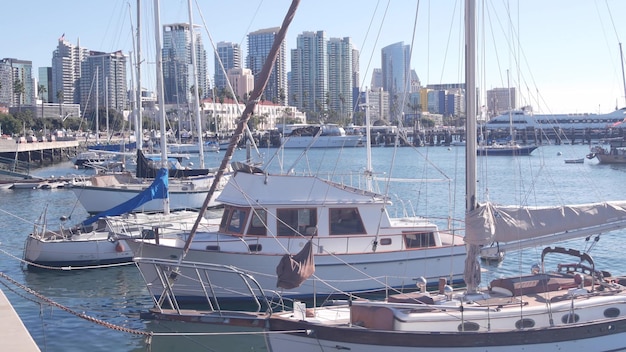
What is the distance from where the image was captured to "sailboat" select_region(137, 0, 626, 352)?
11.9 metres

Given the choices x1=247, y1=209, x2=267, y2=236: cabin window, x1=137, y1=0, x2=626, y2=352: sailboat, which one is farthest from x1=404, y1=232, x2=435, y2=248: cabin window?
x1=137, y1=0, x2=626, y2=352: sailboat

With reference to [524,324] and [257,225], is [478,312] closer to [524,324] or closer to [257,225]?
[524,324]

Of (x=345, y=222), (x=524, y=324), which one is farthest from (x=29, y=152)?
(x=524, y=324)

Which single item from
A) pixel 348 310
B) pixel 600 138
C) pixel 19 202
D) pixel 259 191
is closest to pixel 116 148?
pixel 19 202

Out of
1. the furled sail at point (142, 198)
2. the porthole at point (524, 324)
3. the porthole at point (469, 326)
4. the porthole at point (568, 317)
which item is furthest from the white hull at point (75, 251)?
the porthole at point (568, 317)

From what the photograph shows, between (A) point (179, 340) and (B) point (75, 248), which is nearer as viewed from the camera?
(A) point (179, 340)

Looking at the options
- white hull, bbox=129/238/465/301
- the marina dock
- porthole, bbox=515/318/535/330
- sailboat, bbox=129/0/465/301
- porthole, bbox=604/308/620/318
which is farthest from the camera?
sailboat, bbox=129/0/465/301

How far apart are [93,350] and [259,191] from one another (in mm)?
5840

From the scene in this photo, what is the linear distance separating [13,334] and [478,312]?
7672 millimetres

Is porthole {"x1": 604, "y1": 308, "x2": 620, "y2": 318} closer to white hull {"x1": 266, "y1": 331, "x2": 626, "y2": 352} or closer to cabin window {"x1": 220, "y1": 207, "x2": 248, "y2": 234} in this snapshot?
white hull {"x1": 266, "y1": 331, "x2": 626, "y2": 352}

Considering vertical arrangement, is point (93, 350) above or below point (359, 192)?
below

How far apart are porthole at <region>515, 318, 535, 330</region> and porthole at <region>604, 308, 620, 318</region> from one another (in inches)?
57.1

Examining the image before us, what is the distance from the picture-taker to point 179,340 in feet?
51.8

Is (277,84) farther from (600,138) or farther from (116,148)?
(116,148)
